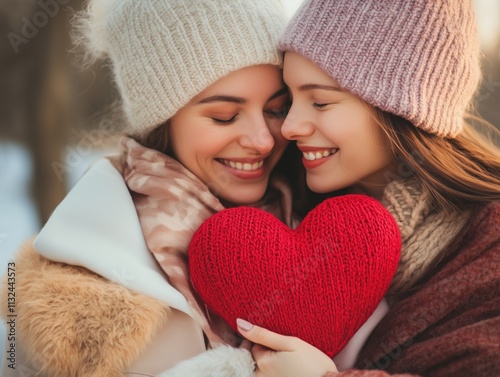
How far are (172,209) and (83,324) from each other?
0.43 meters

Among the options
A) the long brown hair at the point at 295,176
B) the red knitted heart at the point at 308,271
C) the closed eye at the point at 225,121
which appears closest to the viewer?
the red knitted heart at the point at 308,271

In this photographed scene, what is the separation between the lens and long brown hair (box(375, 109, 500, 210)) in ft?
5.09

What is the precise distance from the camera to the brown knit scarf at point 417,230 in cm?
152

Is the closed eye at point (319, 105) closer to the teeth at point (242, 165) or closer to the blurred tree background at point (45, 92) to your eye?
the teeth at point (242, 165)

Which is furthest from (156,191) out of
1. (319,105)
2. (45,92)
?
(45,92)

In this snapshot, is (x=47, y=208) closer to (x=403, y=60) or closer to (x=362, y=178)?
(x=362, y=178)

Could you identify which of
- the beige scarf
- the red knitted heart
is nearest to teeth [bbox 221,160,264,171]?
the beige scarf

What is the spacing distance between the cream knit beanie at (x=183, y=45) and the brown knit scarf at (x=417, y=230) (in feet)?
1.80

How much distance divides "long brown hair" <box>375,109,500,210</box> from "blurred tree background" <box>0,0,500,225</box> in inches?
65.6

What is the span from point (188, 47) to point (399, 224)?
0.78 meters

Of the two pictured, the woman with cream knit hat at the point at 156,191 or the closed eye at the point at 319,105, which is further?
the closed eye at the point at 319,105

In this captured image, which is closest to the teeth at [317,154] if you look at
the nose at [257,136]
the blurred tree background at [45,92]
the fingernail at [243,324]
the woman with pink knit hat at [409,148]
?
the woman with pink knit hat at [409,148]

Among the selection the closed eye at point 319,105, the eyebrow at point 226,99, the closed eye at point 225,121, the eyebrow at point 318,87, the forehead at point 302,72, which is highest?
the forehead at point 302,72

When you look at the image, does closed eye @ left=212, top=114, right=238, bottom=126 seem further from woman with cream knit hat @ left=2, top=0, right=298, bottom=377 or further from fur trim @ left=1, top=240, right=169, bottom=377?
fur trim @ left=1, top=240, right=169, bottom=377
